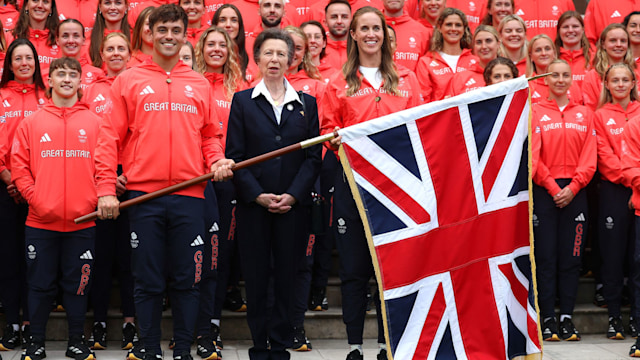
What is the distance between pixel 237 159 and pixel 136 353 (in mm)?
1531

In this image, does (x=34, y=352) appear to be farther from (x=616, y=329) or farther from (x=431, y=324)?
(x=616, y=329)

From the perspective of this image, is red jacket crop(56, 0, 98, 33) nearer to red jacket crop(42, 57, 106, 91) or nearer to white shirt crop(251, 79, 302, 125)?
red jacket crop(42, 57, 106, 91)

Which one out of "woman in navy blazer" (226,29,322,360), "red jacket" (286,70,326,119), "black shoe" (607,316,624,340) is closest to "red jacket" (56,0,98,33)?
"red jacket" (286,70,326,119)

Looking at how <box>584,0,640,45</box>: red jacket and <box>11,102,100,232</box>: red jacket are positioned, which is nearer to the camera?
<box>11,102,100,232</box>: red jacket

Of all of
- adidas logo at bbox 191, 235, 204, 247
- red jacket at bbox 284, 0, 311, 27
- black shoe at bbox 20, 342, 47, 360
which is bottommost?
black shoe at bbox 20, 342, 47, 360

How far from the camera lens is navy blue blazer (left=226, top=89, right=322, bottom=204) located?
507 centimetres

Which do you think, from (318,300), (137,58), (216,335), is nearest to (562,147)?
(318,300)

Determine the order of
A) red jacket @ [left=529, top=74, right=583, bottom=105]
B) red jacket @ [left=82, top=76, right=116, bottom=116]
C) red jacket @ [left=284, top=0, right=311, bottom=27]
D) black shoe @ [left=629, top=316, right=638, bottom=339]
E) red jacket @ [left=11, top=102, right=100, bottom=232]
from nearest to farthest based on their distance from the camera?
1. red jacket @ [left=11, top=102, right=100, bottom=232]
2. red jacket @ [left=82, top=76, right=116, bottom=116]
3. black shoe @ [left=629, top=316, right=638, bottom=339]
4. red jacket @ [left=529, top=74, right=583, bottom=105]
5. red jacket @ [left=284, top=0, right=311, bottom=27]

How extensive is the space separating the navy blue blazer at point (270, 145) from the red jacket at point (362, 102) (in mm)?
302

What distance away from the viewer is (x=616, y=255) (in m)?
6.78

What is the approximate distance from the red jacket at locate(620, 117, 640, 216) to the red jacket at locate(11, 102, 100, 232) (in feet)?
13.6

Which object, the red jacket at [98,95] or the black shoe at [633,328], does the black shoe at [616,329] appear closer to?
the black shoe at [633,328]

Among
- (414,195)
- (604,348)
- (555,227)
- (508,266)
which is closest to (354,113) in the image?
(414,195)

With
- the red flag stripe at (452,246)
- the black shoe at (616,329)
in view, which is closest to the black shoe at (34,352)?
the red flag stripe at (452,246)
